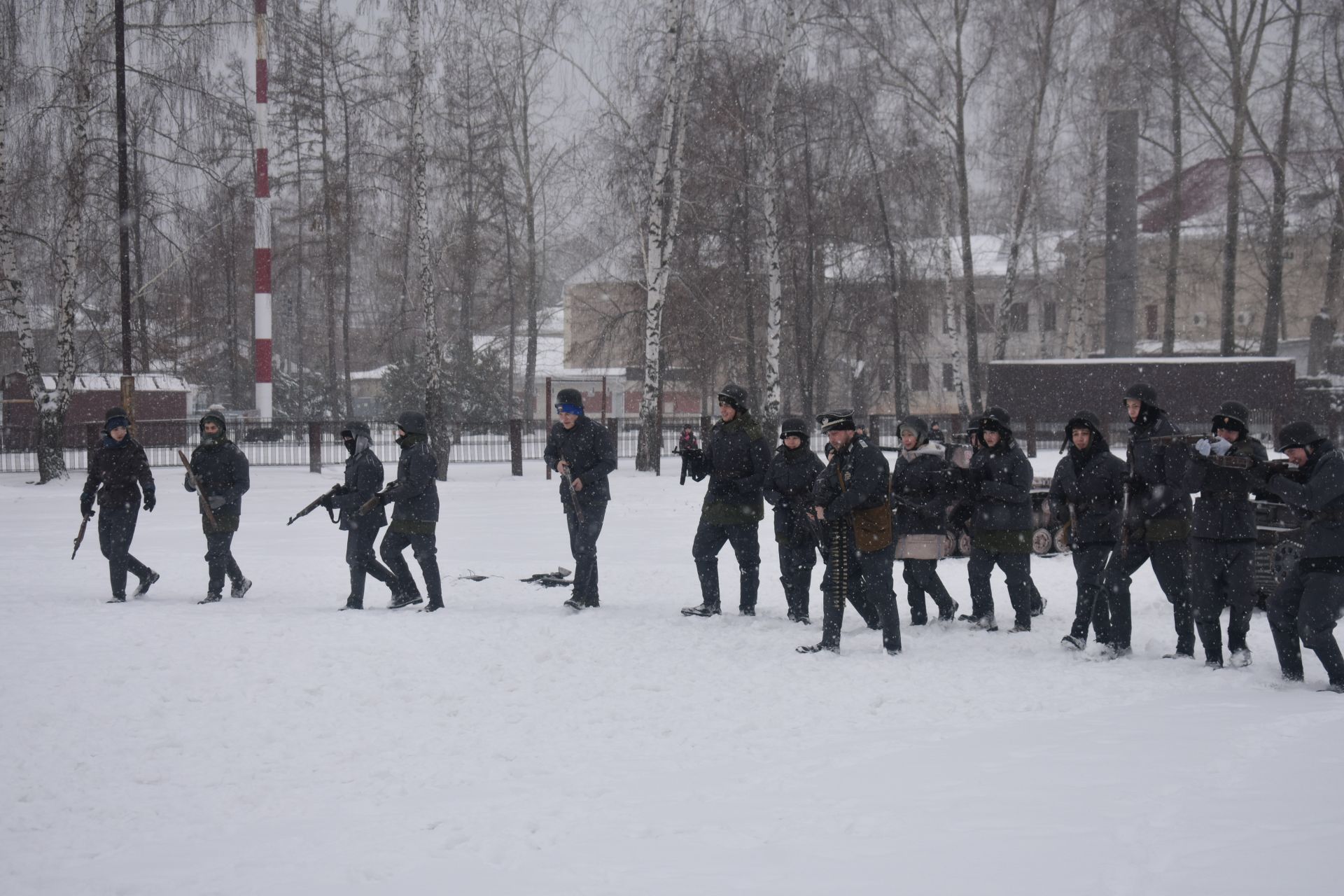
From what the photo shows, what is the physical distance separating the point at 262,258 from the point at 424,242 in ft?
15.4

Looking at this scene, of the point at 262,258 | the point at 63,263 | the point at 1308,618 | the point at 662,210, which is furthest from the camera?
the point at 262,258

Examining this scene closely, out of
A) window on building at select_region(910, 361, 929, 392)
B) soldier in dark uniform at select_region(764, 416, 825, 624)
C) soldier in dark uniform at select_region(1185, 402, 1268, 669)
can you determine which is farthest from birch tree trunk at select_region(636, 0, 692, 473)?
window on building at select_region(910, 361, 929, 392)

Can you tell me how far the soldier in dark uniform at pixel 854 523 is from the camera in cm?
808

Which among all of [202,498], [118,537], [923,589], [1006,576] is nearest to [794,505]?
[923,589]

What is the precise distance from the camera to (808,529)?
358 inches

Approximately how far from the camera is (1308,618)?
269 inches

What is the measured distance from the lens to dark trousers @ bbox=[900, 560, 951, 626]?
30.8 ft

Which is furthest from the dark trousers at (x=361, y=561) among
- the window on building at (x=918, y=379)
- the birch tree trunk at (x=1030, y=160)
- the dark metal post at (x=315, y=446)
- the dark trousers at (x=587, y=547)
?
the window on building at (x=918, y=379)

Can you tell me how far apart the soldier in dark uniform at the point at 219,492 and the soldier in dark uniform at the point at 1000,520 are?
626 centimetres

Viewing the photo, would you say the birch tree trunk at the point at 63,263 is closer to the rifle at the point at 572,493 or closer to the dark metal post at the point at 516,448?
the dark metal post at the point at 516,448

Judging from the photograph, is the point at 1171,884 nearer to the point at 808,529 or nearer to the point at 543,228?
the point at 808,529

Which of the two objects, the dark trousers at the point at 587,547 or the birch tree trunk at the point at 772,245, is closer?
the dark trousers at the point at 587,547

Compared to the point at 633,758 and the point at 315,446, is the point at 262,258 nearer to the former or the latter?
the point at 315,446

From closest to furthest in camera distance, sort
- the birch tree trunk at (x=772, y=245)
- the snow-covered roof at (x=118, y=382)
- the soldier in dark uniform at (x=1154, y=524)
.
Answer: the soldier in dark uniform at (x=1154, y=524)
the birch tree trunk at (x=772, y=245)
the snow-covered roof at (x=118, y=382)
